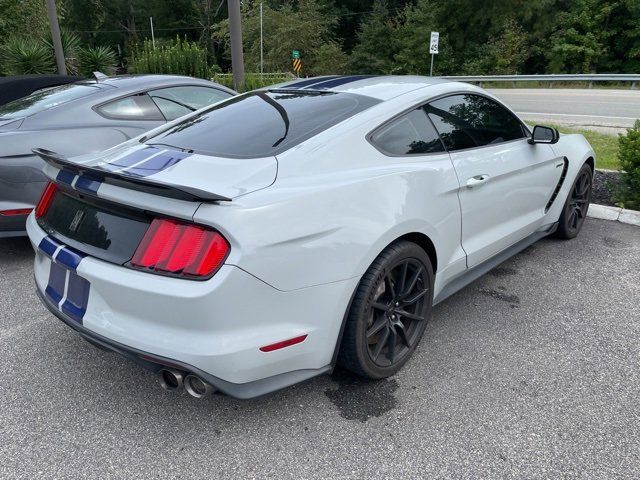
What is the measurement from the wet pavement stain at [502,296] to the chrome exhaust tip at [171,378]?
7.75 ft

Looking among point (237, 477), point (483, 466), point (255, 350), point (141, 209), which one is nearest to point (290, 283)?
point (255, 350)

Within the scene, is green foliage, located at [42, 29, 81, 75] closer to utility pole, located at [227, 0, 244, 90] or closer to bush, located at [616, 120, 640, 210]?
utility pole, located at [227, 0, 244, 90]

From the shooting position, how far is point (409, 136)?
9.25ft

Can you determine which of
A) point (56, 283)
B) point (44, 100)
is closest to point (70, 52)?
point (44, 100)

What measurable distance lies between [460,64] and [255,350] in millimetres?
33438

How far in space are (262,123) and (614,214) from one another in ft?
13.4

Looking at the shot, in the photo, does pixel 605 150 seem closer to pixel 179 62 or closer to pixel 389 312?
pixel 389 312

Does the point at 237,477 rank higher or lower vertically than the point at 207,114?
lower

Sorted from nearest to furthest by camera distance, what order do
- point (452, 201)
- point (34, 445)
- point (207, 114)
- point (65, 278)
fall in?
point (34, 445), point (65, 278), point (452, 201), point (207, 114)

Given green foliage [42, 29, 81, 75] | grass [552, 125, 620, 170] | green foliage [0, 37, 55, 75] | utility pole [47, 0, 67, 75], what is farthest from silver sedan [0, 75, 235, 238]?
green foliage [42, 29, 81, 75]

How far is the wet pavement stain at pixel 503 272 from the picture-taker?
4.02 meters

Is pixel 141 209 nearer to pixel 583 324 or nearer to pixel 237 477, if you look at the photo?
pixel 237 477

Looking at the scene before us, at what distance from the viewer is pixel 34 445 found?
88.4 inches

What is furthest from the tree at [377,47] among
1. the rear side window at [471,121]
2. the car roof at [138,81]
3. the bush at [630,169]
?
the rear side window at [471,121]
